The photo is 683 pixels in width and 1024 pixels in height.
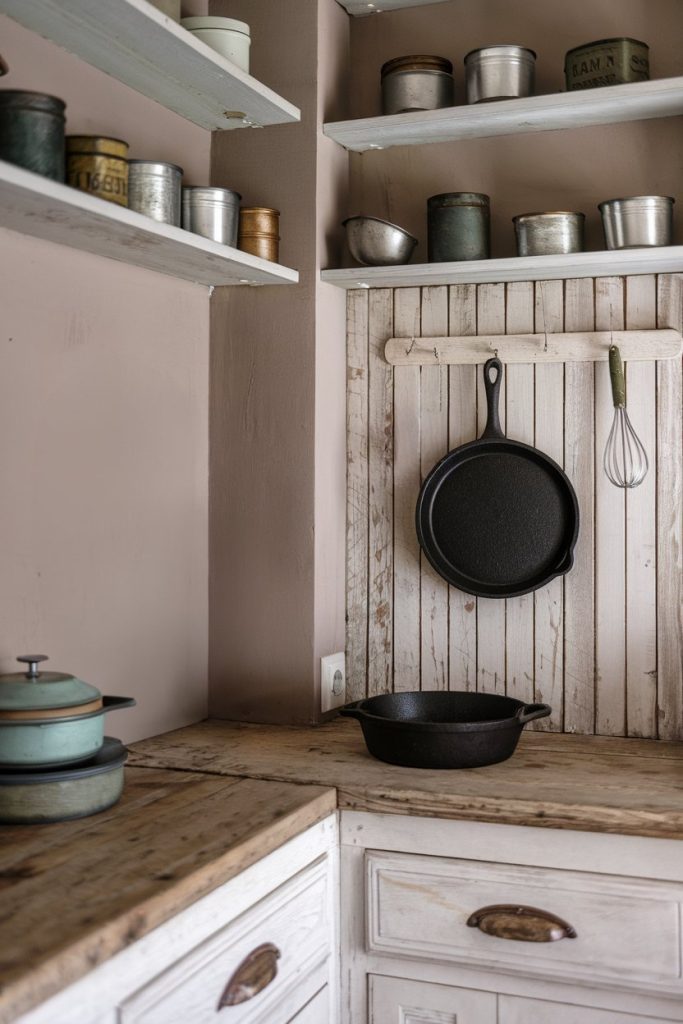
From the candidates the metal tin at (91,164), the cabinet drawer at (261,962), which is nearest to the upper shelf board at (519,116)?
the metal tin at (91,164)

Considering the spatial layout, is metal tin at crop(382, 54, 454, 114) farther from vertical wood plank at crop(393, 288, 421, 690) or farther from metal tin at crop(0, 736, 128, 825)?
metal tin at crop(0, 736, 128, 825)

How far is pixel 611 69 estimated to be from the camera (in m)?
2.21

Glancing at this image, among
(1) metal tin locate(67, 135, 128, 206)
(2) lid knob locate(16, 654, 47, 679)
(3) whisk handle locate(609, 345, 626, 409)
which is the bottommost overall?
(2) lid knob locate(16, 654, 47, 679)

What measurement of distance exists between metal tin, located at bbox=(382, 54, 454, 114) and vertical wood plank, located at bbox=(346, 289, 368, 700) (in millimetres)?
430

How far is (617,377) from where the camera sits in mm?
2303

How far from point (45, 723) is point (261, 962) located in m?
0.48

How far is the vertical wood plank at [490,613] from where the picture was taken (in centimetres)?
245

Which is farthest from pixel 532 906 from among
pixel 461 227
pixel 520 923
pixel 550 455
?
pixel 461 227

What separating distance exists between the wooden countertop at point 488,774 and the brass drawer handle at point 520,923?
15cm

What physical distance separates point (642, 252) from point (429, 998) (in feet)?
4.73

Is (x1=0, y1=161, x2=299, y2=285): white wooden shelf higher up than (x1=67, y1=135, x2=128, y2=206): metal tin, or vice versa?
(x1=67, y1=135, x2=128, y2=206): metal tin

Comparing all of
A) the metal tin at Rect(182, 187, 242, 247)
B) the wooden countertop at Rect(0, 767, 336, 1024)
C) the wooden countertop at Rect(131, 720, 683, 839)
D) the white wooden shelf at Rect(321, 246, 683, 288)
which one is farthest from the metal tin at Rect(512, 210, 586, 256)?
the wooden countertop at Rect(0, 767, 336, 1024)

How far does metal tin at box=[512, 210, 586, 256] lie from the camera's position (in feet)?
7.40

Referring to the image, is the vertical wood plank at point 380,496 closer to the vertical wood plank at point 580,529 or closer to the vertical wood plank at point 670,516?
the vertical wood plank at point 580,529
